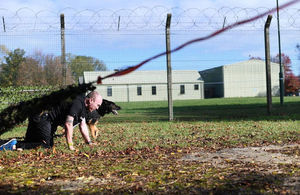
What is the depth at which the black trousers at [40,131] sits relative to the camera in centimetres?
605

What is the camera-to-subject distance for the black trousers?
605cm

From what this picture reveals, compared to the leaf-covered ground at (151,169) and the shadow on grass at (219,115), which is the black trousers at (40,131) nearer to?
the leaf-covered ground at (151,169)

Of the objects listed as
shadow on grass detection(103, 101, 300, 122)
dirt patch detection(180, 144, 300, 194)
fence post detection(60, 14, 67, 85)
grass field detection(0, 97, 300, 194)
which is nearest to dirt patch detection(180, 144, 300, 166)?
dirt patch detection(180, 144, 300, 194)

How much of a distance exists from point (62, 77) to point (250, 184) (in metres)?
8.71

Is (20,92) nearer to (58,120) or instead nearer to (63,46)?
(63,46)

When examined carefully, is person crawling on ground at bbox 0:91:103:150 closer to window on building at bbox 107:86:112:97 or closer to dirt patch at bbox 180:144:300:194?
dirt patch at bbox 180:144:300:194

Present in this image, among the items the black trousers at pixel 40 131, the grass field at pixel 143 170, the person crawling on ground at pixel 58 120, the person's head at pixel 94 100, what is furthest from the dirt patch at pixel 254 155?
the black trousers at pixel 40 131

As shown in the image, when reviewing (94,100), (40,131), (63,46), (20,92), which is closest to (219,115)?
(63,46)

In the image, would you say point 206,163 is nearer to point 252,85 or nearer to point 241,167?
point 241,167

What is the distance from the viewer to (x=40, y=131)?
6.12 meters

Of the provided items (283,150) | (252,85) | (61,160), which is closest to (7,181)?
(61,160)

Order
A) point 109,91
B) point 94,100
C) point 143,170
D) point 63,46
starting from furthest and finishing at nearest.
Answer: point 109,91, point 63,46, point 94,100, point 143,170

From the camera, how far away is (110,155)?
5.66 metres


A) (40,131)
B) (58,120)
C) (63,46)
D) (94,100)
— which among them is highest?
(63,46)
